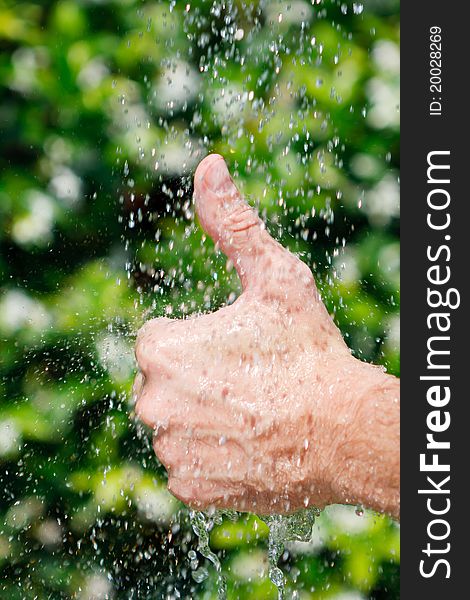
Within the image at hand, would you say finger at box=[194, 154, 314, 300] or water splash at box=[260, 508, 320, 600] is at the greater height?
finger at box=[194, 154, 314, 300]

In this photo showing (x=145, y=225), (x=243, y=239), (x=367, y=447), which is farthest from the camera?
(x=145, y=225)

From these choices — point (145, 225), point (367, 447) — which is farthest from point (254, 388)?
point (145, 225)

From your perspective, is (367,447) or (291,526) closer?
(367,447)

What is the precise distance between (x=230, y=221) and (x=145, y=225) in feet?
1.98

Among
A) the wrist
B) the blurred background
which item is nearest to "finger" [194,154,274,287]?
the wrist

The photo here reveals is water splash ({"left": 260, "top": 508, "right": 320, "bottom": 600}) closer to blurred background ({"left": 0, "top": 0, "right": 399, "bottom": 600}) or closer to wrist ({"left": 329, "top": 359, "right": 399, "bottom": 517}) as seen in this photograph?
wrist ({"left": 329, "top": 359, "right": 399, "bottom": 517})

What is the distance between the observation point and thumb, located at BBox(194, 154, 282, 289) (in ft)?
3.12

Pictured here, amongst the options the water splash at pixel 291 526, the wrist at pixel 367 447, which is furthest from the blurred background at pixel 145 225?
the wrist at pixel 367 447

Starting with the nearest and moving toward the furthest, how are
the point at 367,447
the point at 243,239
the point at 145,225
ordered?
the point at 367,447
the point at 243,239
the point at 145,225

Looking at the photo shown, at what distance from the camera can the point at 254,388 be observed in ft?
2.98

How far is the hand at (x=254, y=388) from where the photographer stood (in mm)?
884

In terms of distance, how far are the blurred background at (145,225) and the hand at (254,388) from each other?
1.66 feet

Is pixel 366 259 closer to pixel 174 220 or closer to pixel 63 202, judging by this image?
pixel 174 220

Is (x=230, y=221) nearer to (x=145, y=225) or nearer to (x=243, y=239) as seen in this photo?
(x=243, y=239)
